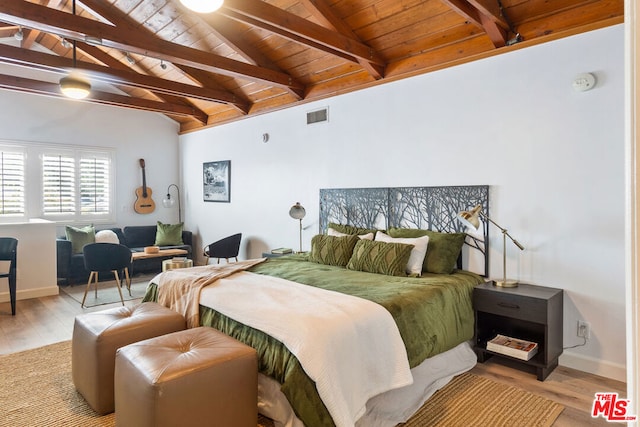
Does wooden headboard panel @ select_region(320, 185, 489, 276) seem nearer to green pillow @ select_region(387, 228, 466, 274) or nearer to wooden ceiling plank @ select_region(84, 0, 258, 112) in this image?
green pillow @ select_region(387, 228, 466, 274)

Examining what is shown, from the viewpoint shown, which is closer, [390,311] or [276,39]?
[390,311]

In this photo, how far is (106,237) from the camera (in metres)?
6.09

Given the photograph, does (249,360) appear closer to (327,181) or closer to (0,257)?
(327,181)

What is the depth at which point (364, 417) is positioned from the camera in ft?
7.22

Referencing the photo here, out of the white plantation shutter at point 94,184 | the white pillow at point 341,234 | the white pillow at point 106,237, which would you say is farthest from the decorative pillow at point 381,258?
the white plantation shutter at point 94,184

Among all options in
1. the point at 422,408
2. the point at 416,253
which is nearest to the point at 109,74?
the point at 416,253

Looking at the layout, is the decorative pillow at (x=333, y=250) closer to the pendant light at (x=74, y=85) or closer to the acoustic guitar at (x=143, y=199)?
the pendant light at (x=74, y=85)

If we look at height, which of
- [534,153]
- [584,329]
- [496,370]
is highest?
[534,153]

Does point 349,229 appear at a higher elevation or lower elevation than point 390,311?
higher

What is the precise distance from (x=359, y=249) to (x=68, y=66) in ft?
12.6

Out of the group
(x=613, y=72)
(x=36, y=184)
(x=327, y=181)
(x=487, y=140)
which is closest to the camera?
(x=613, y=72)

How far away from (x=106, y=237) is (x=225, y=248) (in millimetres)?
1909

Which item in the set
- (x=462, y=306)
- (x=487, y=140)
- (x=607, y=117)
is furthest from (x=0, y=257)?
(x=607, y=117)

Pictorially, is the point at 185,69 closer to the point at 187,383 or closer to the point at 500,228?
the point at 500,228
